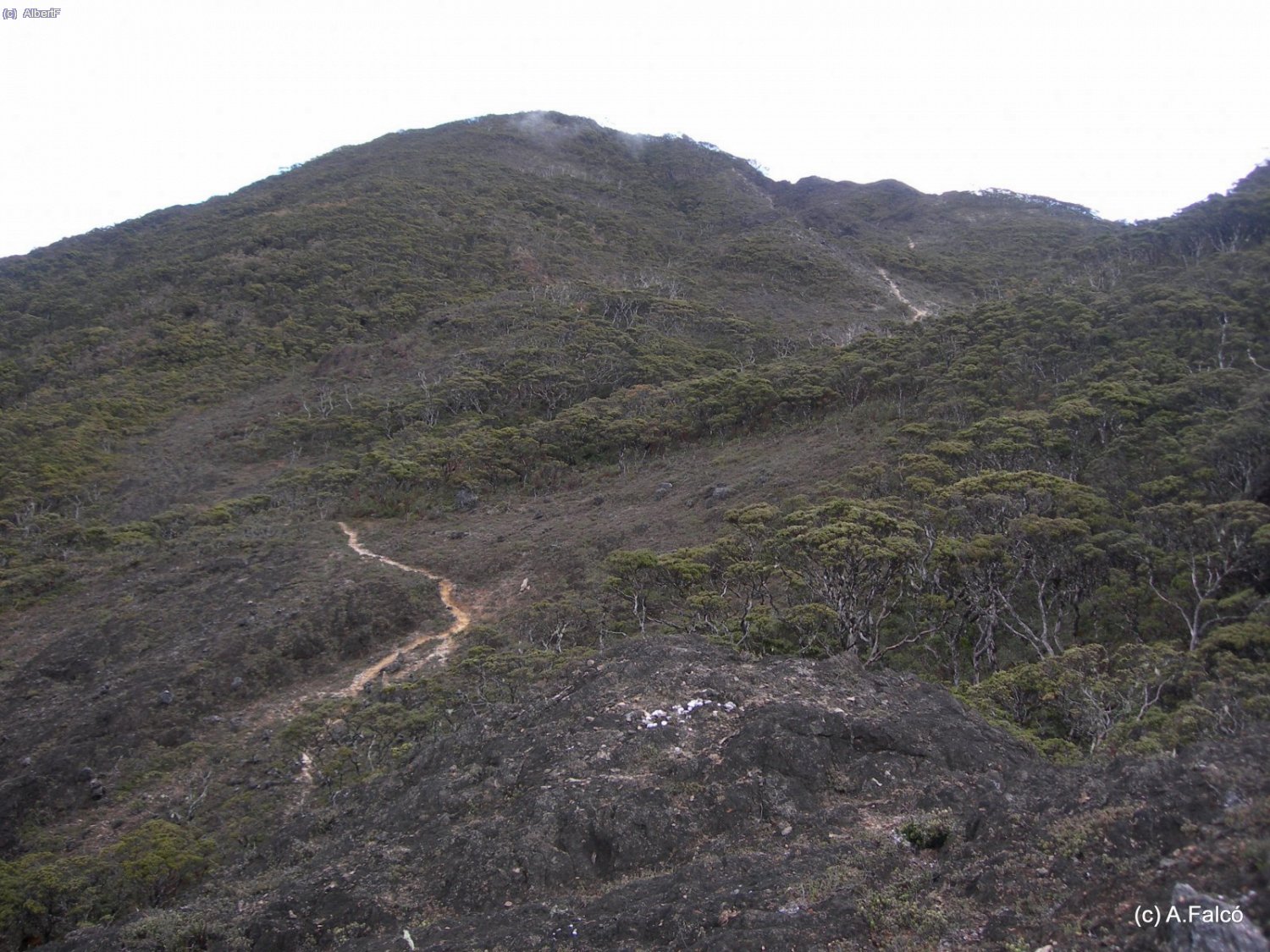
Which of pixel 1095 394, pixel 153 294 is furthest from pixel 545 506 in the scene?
pixel 153 294

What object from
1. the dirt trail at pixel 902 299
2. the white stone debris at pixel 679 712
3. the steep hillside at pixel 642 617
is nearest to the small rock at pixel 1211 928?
the steep hillside at pixel 642 617

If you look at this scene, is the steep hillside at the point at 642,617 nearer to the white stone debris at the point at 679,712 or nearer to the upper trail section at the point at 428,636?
the white stone debris at the point at 679,712

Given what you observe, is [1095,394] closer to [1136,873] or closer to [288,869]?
[1136,873]

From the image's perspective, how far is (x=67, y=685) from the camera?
18.4 metres

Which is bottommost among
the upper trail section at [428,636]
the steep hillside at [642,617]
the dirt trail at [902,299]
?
the upper trail section at [428,636]

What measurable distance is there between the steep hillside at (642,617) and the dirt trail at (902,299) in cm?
778

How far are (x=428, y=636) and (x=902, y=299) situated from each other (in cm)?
→ 4714

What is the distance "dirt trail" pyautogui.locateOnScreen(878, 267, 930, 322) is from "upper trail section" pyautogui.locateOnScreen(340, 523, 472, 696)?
3770 centimetres

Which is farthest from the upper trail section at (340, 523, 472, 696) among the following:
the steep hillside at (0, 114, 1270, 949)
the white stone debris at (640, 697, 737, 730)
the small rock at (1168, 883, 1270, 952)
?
the small rock at (1168, 883, 1270, 952)

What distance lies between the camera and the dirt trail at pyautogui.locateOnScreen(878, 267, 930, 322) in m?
52.8

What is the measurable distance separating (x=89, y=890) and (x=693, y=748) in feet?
28.6

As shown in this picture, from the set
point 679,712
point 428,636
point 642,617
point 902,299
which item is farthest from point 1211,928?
point 902,299

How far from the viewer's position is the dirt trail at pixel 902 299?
5278 centimetres

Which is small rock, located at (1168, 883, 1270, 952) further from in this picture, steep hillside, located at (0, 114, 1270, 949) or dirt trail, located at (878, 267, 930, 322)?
dirt trail, located at (878, 267, 930, 322)
